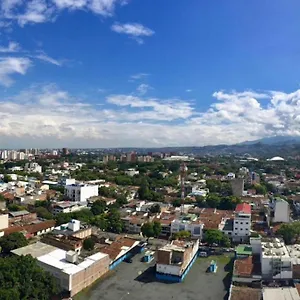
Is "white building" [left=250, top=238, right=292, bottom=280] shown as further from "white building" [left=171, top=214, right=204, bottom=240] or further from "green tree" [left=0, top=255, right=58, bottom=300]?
"green tree" [left=0, top=255, right=58, bottom=300]

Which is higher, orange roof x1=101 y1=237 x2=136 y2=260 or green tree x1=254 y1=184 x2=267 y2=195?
green tree x1=254 y1=184 x2=267 y2=195

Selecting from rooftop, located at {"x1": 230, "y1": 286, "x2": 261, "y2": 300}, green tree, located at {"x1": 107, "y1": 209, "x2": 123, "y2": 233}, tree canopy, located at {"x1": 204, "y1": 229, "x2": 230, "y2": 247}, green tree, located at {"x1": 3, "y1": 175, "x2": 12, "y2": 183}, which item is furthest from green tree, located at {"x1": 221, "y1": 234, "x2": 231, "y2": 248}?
green tree, located at {"x1": 3, "y1": 175, "x2": 12, "y2": 183}

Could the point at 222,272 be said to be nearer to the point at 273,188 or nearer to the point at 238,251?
the point at 238,251

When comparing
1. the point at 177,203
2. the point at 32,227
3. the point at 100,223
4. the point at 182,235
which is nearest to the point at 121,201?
the point at 177,203

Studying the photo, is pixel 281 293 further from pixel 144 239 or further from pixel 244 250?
pixel 144 239

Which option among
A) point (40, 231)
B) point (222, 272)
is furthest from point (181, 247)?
point (40, 231)

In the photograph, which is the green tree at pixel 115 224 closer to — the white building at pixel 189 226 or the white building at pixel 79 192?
the white building at pixel 189 226

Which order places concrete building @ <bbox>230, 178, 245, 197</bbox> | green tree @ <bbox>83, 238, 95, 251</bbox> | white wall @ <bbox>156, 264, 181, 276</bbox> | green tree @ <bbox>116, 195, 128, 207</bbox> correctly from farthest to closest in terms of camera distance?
concrete building @ <bbox>230, 178, 245, 197</bbox>, green tree @ <bbox>116, 195, 128, 207</bbox>, green tree @ <bbox>83, 238, 95, 251</bbox>, white wall @ <bbox>156, 264, 181, 276</bbox>
